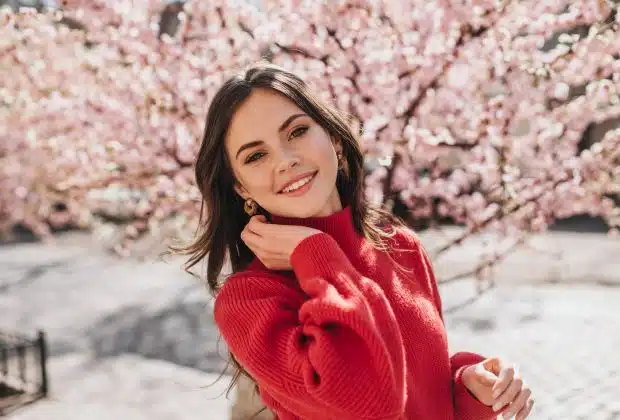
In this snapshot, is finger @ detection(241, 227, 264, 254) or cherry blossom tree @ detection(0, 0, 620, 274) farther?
cherry blossom tree @ detection(0, 0, 620, 274)

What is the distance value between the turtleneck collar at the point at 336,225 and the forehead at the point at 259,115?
0.24m

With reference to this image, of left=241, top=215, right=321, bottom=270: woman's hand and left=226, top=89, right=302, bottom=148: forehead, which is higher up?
left=226, top=89, right=302, bottom=148: forehead

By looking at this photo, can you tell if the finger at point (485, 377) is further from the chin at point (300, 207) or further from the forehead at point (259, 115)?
the forehead at point (259, 115)

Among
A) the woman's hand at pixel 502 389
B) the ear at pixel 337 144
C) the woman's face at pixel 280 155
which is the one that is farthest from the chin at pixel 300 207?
the woman's hand at pixel 502 389

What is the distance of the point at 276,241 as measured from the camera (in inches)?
62.0

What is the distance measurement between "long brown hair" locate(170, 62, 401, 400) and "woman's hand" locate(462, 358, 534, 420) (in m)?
0.45

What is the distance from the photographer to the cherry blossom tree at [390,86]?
3.48 metres

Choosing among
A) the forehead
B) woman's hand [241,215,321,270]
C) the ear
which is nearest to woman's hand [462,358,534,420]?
woman's hand [241,215,321,270]

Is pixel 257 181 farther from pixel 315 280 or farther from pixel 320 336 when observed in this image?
pixel 320 336

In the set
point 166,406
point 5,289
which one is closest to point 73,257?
point 5,289

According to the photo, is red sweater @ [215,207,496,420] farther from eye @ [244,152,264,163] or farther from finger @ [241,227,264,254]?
eye @ [244,152,264,163]

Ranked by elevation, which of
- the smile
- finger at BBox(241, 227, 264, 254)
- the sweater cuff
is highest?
the smile

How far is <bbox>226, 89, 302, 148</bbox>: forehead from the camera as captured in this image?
5.33 ft

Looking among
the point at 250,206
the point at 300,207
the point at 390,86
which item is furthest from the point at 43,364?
the point at 300,207
